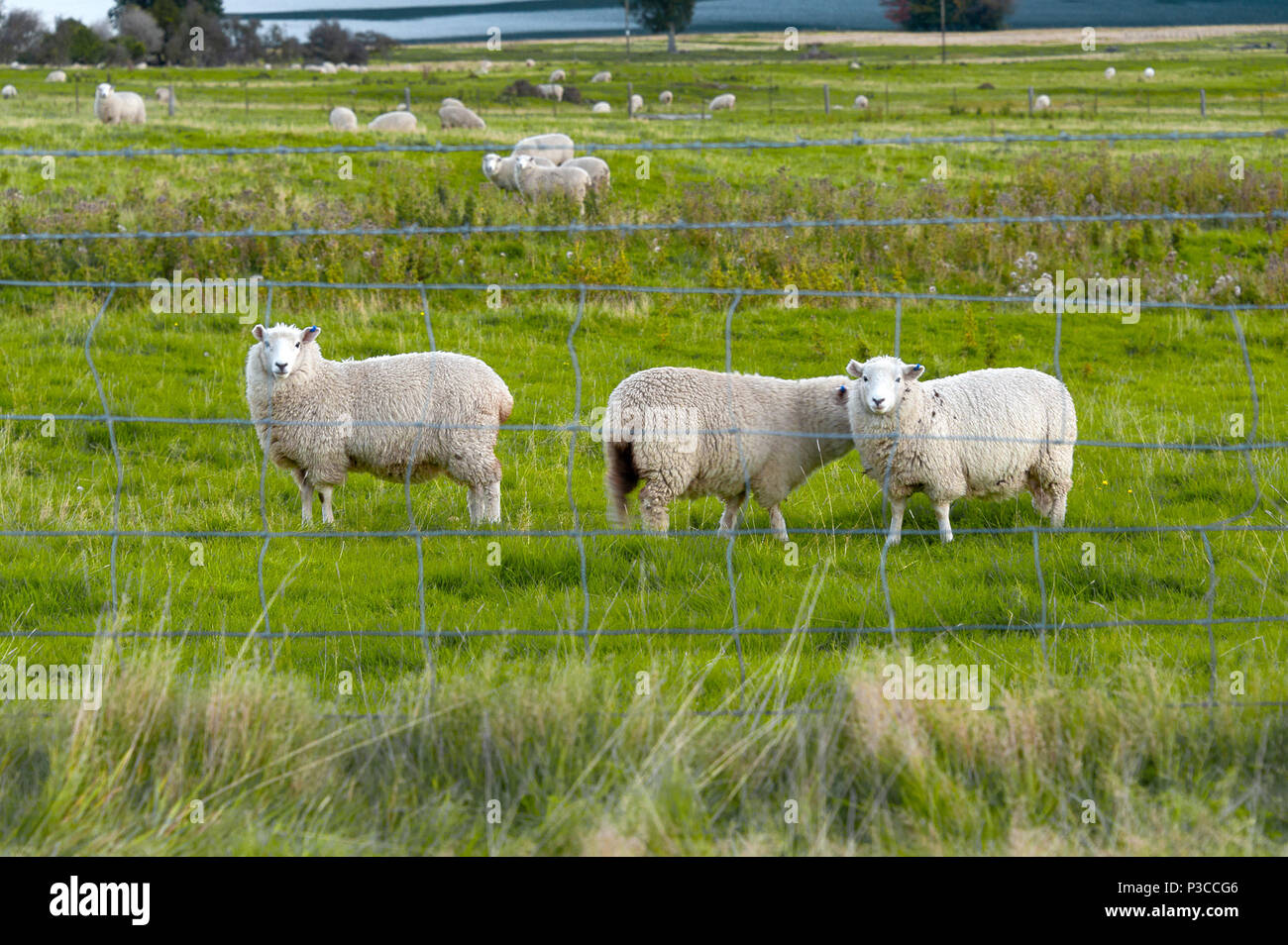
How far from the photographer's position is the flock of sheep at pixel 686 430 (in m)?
7.15

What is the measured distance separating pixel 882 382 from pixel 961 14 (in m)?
117

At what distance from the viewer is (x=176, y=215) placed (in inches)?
589

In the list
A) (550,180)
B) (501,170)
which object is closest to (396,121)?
(501,170)

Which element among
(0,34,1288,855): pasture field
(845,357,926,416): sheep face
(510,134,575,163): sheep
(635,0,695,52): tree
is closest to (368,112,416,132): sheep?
(510,134,575,163): sheep

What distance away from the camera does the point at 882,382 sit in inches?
260

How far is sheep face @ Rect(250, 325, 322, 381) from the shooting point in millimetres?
7137

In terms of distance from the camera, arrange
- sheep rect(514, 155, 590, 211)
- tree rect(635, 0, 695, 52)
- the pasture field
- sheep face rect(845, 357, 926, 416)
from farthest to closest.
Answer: tree rect(635, 0, 695, 52)
sheep rect(514, 155, 590, 211)
sheep face rect(845, 357, 926, 416)
the pasture field

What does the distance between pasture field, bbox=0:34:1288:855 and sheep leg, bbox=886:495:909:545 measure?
130mm

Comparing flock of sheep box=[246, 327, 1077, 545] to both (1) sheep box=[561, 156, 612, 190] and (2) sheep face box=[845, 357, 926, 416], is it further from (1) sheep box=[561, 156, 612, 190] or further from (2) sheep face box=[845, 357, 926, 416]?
(1) sheep box=[561, 156, 612, 190]

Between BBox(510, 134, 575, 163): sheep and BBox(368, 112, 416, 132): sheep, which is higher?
BBox(368, 112, 416, 132): sheep

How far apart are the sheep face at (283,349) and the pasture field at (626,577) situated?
0.51 metres

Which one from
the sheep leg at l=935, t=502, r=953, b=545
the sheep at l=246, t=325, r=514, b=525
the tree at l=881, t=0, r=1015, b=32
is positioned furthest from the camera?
the tree at l=881, t=0, r=1015, b=32

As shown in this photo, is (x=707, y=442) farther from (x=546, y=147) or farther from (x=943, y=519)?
(x=546, y=147)
